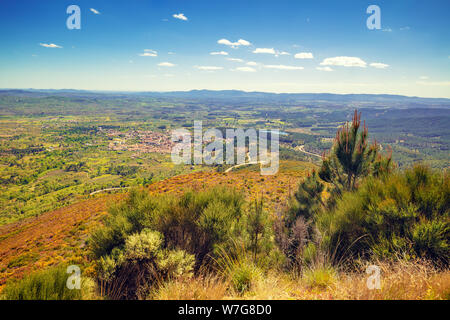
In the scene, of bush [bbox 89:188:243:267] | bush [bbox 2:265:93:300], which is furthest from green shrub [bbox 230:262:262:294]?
bush [bbox 2:265:93:300]

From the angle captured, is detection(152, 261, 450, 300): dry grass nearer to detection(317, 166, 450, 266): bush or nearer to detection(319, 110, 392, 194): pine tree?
detection(317, 166, 450, 266): bush

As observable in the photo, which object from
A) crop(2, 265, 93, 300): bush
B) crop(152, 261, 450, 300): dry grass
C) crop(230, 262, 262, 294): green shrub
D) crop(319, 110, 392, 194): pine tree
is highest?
crop(319, 110, 392, 194): pine tree

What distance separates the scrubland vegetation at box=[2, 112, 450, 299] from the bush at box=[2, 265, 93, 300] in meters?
0.02

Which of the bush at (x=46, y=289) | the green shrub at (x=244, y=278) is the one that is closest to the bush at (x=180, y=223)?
the green shrub at (x=244, y=278)

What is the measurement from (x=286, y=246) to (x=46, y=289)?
5978 millimetres

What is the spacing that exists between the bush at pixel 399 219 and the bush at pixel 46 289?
5.03 meters

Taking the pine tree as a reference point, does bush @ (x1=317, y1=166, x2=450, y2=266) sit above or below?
below

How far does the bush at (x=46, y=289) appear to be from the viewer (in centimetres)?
337

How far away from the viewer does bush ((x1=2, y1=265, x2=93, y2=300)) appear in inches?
133

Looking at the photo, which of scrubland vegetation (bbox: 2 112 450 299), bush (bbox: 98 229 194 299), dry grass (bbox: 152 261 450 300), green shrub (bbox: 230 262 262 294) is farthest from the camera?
bush (bbox: 98 229 194 299)

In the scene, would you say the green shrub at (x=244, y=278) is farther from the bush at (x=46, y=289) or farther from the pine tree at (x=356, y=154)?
the pine tree at (x=356, y=154)
